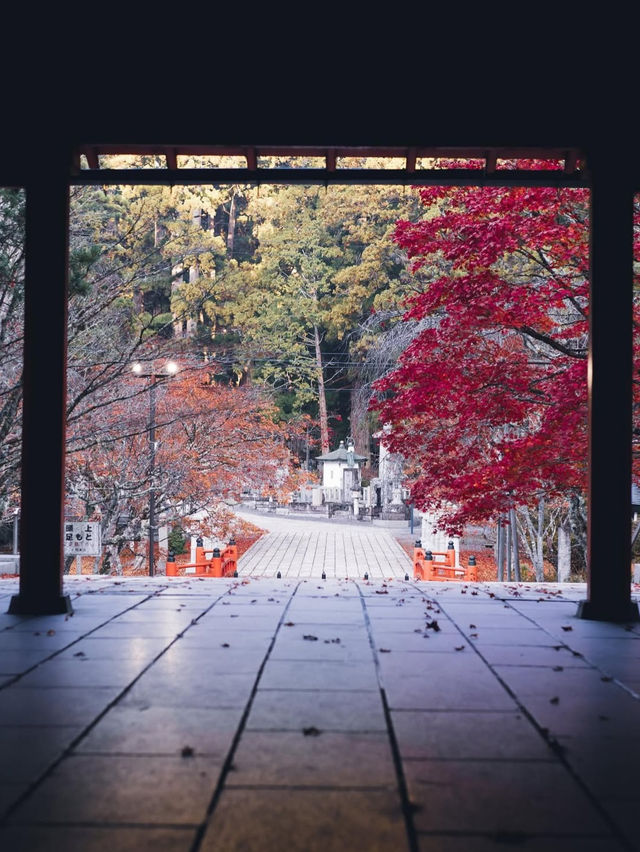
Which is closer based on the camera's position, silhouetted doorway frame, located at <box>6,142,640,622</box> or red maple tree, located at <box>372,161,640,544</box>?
silhouetted doorway frame, located at <box>6,142,640,622</box>

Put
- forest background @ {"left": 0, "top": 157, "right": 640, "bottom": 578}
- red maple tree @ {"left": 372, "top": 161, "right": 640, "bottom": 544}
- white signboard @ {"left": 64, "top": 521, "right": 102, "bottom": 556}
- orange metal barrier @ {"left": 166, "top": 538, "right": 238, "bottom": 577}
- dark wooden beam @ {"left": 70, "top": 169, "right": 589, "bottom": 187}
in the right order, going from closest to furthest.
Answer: dark wooden beam @ {"left": 70, "top": 169, "right": 589, "bottom": 187}
red maple tree @ {"left": 372, "top": 161, "right": 640, "bottom": 544}
forest background @ {"left": 0, "top": 157, "right": 640, "bottom": 578}
white signboard @ {"left": 64, "top": 521, "right": 102, "bottom": 556}
orange metal barrier @ {"left": 166, "top": 538, "right": 238, "bottom": 577}

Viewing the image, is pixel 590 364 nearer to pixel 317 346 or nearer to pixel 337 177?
pixel 337 177

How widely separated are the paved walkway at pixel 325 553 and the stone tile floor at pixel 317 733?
971 cm

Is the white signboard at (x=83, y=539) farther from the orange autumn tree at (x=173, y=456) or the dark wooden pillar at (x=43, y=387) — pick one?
the dark wooden pillar at (x=43, y=387)

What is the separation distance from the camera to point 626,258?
15.9 feet

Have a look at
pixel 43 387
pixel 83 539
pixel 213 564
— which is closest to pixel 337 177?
pixel 43 387

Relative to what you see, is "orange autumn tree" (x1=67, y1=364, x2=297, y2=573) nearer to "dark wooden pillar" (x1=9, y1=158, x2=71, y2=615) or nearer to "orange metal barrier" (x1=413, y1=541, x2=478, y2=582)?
"orange metal barrier" (x1=413, y1=541, x2=478, y2=582)

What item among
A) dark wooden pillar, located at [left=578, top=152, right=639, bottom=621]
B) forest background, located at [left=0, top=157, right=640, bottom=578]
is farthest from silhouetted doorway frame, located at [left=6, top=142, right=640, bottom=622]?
forest background, located at [left=0, top=157, right=640, bottom=578]

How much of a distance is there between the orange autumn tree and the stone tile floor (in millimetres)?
7758

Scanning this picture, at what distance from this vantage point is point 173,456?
12.8 meters

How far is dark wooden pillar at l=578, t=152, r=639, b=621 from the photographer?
484 cm

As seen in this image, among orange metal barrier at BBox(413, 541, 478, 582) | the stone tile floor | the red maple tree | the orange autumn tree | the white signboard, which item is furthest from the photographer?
the orange autumn tree

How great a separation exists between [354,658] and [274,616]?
121 centimetres

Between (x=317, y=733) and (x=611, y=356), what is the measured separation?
3286 mm
